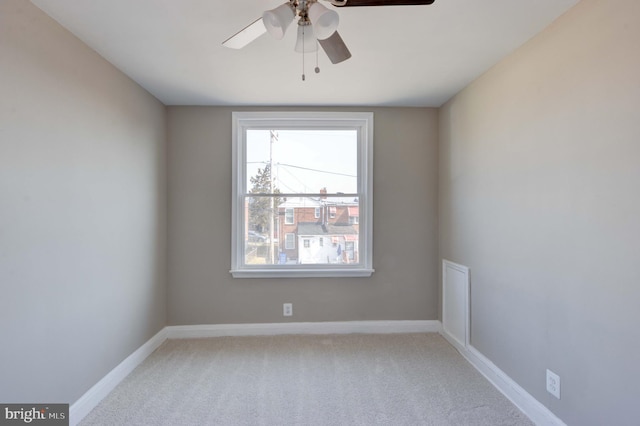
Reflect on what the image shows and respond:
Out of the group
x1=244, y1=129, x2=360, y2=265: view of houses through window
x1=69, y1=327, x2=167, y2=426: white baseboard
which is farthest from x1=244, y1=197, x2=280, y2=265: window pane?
x1=69, y1=327, x2=167, y2=426: white baseboard

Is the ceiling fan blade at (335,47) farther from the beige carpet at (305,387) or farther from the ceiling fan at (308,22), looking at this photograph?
the beige carpet at (305,387)

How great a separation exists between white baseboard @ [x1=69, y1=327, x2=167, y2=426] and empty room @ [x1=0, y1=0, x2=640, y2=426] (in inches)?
0.7

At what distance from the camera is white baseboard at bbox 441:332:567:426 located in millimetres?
1819

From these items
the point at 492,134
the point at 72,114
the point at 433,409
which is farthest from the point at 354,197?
the point at 72,114

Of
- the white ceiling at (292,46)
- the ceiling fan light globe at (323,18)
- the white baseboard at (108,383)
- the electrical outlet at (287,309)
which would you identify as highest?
the white ceiling at (292,46)

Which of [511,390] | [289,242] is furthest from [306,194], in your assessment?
[511,390]

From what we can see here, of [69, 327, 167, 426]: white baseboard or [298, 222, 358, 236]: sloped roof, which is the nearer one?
[69, 327, 167, 426]: white baseboard

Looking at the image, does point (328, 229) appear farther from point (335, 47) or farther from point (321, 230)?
point (335, 47)

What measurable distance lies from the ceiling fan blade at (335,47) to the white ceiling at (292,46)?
9.2 inches

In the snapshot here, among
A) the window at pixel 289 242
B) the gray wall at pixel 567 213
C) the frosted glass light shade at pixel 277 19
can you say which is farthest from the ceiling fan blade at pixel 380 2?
the window at pixel 289 242

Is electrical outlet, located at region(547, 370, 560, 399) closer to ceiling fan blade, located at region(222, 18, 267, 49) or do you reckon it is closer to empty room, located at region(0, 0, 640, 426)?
empty room, located at region(0, 0, 640, 426)

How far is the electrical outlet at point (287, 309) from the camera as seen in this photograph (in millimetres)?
3197

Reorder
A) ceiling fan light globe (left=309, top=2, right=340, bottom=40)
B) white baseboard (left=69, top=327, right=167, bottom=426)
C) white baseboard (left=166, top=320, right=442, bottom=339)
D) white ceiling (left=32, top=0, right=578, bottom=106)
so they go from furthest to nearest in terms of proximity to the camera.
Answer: white baseboard (left=166, top=320, right=442, bottom=339), white baseboard (left=69, top=327, right=167, bottom=426), white ceiling (left=32, top=0, right=578, bottom=106), ceiling fan light globe (left=309, top=2, right=340, bottom=40)

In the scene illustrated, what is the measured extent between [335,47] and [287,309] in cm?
248
